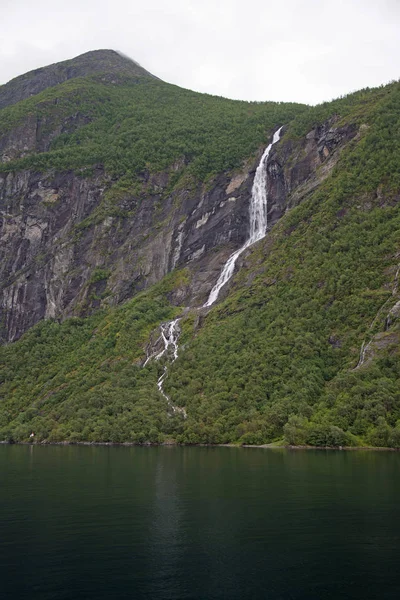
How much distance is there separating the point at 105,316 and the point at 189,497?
134303 mm

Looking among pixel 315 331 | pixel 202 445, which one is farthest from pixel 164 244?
pixel 202 445

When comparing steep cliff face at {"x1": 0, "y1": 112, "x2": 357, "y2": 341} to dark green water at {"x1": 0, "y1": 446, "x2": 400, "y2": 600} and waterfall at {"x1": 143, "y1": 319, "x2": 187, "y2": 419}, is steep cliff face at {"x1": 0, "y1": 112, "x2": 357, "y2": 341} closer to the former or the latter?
waterfall at {"x1": 143, "y1": 319, "x2": 187, "y2": 419}

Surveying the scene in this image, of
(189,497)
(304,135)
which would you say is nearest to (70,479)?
(189,497)

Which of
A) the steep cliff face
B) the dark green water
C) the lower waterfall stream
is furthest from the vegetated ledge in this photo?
the steep cliff face

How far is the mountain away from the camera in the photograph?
102 metres

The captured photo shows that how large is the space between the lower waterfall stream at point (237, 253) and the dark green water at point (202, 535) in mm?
63922

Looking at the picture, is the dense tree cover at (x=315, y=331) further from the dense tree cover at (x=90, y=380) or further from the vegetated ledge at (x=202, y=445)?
the dense tree cover at (x=90, y=380)

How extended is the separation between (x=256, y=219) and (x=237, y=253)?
16.8 m

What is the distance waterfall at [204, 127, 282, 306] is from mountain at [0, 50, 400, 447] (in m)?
1.91

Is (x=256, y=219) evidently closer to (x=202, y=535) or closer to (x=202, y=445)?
(x=202, y=445)

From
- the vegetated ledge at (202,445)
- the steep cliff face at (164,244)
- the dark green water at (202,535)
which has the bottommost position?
the vegetated ledge at (202,445)

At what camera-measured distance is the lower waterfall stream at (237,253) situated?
440 ft

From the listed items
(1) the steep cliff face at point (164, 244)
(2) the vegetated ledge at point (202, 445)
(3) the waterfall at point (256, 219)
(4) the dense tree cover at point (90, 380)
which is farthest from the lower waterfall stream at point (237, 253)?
(2) the vegetated ledge at point (202, 445)

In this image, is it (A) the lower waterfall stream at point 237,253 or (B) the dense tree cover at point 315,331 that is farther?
(A) the lower waterfall stream at point 237,253
